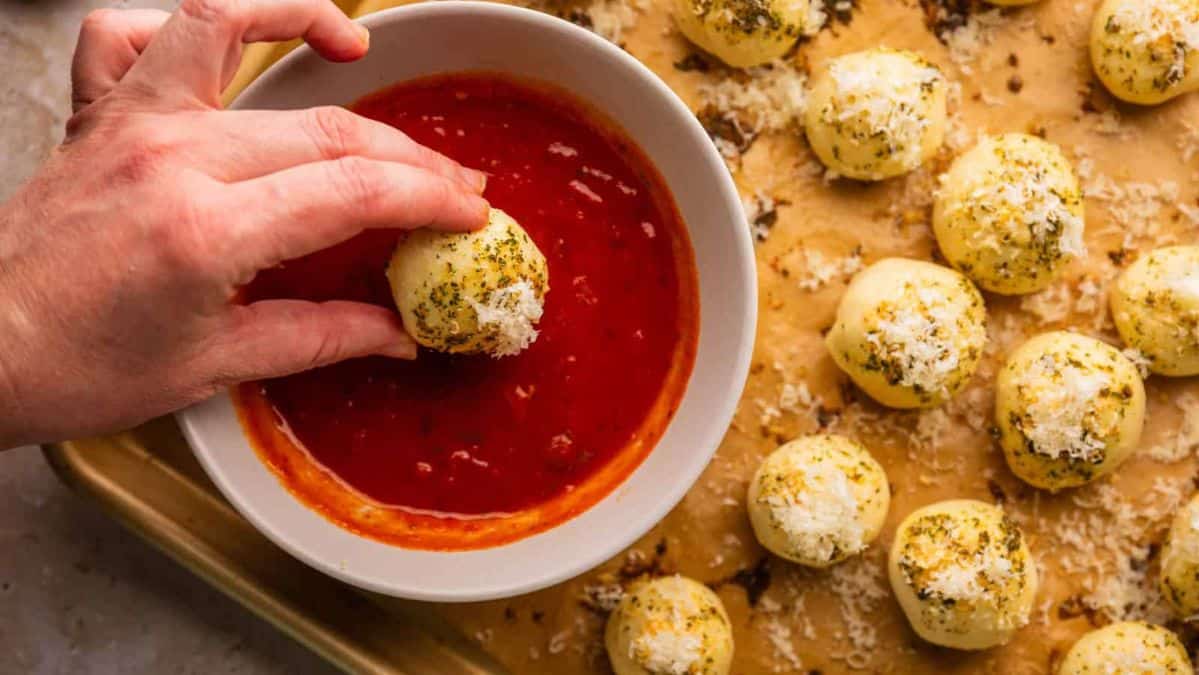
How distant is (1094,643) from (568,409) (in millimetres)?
1203

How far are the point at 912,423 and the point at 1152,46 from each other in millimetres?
912

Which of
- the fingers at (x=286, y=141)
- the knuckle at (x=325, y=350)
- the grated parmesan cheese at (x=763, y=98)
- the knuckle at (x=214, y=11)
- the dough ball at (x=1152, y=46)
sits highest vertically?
the knuckle at (x=214, y=11)

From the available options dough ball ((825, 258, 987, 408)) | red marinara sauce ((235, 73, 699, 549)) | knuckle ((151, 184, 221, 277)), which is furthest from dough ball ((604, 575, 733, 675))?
knuckle ((151, 184, 221, 277))

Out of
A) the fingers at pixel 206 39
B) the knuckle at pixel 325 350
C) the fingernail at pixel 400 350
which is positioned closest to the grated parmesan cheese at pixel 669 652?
the fingernail at pixel 400 350

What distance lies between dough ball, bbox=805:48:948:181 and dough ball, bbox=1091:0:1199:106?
1.18 ft

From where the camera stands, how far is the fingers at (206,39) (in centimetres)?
203

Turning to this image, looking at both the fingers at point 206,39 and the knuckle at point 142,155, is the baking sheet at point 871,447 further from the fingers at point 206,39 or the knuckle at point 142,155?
the knuckle at point 142,155

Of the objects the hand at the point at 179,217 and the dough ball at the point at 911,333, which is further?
the dough ball at the point at 911,333

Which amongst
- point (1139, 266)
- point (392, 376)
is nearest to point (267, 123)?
point (392, 376)

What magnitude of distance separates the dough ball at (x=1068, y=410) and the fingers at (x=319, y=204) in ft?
4.26

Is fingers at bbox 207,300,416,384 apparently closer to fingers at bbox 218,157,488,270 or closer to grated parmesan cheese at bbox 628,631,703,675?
fingers at bbox 218,157,488,270

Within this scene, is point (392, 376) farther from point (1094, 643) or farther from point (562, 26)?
point (1094, 643)

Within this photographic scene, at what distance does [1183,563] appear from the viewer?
8.44ft

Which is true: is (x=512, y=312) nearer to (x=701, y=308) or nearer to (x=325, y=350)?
(x=325, y=350)
